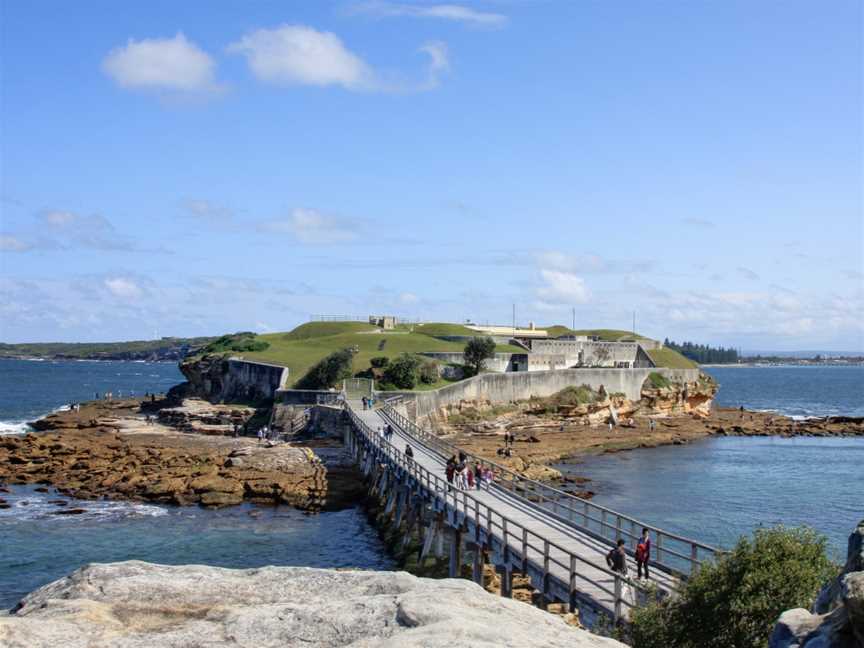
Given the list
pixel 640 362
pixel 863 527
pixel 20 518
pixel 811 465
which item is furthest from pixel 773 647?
pixel 640 362

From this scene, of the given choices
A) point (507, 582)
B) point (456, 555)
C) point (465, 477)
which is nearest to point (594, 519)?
point (507, 582)

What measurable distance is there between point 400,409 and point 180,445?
14465 mm

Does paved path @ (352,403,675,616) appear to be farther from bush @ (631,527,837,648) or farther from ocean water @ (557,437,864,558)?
ocean water @ (557,437,864,558)

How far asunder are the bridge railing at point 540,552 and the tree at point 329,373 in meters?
36.2

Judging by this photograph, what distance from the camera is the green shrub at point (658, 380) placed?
309ft

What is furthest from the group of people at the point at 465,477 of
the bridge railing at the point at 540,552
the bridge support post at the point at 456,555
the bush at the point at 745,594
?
the bush at the point at 745,594

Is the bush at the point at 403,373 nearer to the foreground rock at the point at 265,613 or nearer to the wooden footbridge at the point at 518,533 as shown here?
the wooden footbridge at the point at 518,533

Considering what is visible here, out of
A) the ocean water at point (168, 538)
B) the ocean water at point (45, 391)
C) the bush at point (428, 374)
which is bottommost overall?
the ocean water at point (168, 538)

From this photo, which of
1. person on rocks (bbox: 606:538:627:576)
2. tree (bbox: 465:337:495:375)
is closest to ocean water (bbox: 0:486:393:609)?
person on rocks (bbox: 606:538:627:576)

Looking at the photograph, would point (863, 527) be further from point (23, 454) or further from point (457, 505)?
point (23, 454)

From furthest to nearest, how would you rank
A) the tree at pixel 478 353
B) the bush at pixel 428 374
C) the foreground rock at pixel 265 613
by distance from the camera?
the tree at pixel 478 353, the bush at pixel 428 374, the foreground rock at pixel 265 613

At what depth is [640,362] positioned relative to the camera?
108 m

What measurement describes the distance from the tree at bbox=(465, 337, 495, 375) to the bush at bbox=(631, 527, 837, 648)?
6777cm

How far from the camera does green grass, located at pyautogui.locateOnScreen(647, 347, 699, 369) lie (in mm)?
108375
